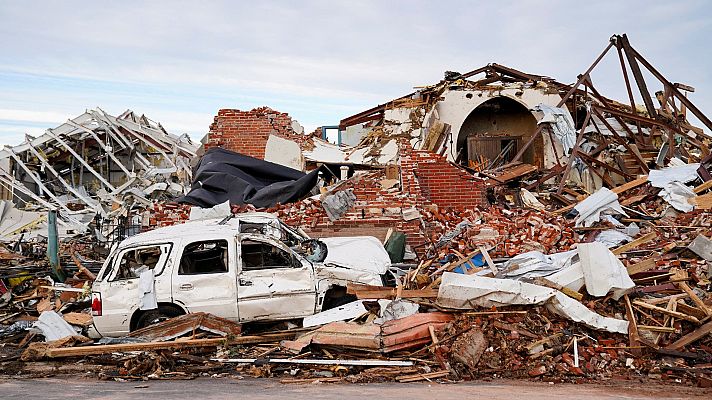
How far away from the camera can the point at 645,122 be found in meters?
18.4

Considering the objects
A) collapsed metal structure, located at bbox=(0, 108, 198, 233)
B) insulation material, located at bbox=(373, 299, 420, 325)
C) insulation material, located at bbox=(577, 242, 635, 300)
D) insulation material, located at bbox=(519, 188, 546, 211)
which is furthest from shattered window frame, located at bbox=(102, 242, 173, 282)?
collapsed metal structure, located at bbox=(0, 108, 198, 233)

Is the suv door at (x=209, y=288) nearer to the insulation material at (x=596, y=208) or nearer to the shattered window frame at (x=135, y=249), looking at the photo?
the shattered window frame at (x=135, y=249)

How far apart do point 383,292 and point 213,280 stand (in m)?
2.27

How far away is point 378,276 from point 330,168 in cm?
823

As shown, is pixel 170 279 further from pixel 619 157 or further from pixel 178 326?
pixel 619 157

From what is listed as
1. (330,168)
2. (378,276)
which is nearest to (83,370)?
(378,276)

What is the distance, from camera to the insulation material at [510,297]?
847 centimetres

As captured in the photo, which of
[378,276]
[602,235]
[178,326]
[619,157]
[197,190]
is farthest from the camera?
[619,157]

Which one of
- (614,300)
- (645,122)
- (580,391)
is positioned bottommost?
(580,391)

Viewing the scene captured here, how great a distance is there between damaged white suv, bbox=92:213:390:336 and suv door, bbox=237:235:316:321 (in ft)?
0.04

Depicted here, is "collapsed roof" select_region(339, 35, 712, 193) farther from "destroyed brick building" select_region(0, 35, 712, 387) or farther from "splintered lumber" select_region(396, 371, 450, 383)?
"splintered lumber" select_region(396, 371, 450, 383)

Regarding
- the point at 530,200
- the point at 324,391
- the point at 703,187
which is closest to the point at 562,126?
the point at 530,200

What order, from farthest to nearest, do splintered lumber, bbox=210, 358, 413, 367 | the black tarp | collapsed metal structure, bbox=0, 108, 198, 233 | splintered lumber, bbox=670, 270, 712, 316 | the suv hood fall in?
collapsed metal structure, bbox=0, 108, 198, 233 < the black tarp < the suv hood < splintered lumber, bbox=670, 270, 712, 316 < splintered lumber, bbox=210, 358, 413, 367

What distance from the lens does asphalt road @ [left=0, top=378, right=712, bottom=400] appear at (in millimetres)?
6938
